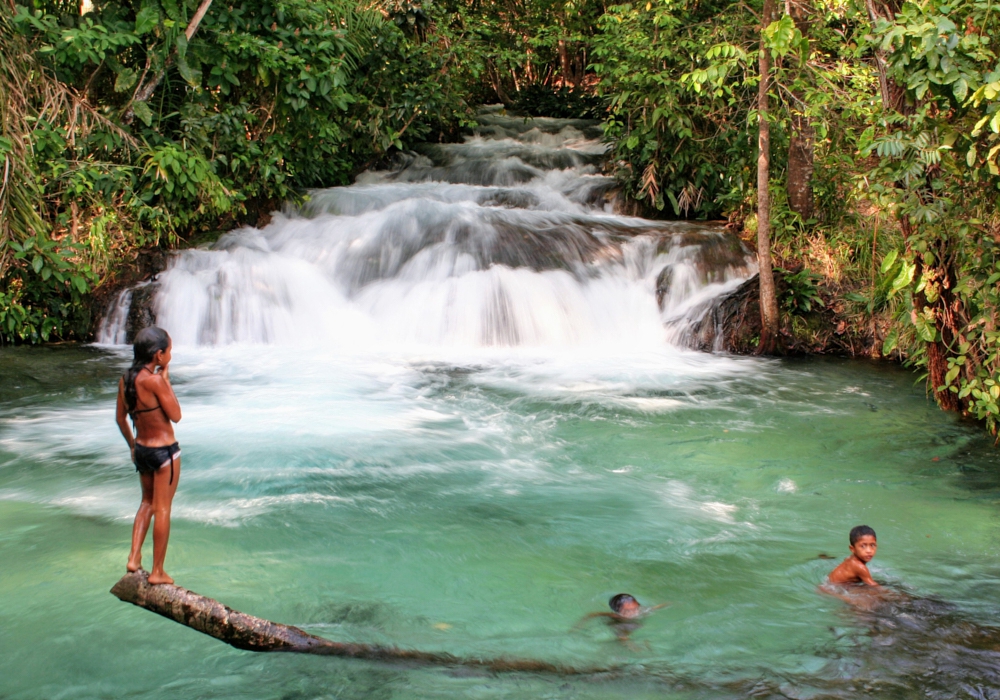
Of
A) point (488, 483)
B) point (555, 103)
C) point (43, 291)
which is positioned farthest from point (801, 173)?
point (555, 103)

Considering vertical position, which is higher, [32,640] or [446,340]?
[446,340]

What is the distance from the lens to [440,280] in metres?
10.5

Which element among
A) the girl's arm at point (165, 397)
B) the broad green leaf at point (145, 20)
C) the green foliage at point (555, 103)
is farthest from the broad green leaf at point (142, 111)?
the green foliage at point (555, 103)

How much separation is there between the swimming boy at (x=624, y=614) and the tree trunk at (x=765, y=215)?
19.0 ft

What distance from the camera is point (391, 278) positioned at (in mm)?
10656

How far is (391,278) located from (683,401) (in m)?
4.34

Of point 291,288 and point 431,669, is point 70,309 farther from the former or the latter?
point 431,669

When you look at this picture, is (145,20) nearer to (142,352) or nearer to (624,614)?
(142,352)

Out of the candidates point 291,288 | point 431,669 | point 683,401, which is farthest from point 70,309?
point 431,669

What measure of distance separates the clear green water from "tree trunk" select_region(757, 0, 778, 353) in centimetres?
123

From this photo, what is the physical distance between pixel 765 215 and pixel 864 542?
5.69 meters

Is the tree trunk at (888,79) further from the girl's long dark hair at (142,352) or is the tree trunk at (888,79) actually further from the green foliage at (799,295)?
the girl's long dark hair at (142,352)

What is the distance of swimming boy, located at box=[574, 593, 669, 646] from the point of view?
12.7ft

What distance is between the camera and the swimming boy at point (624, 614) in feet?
12.7
